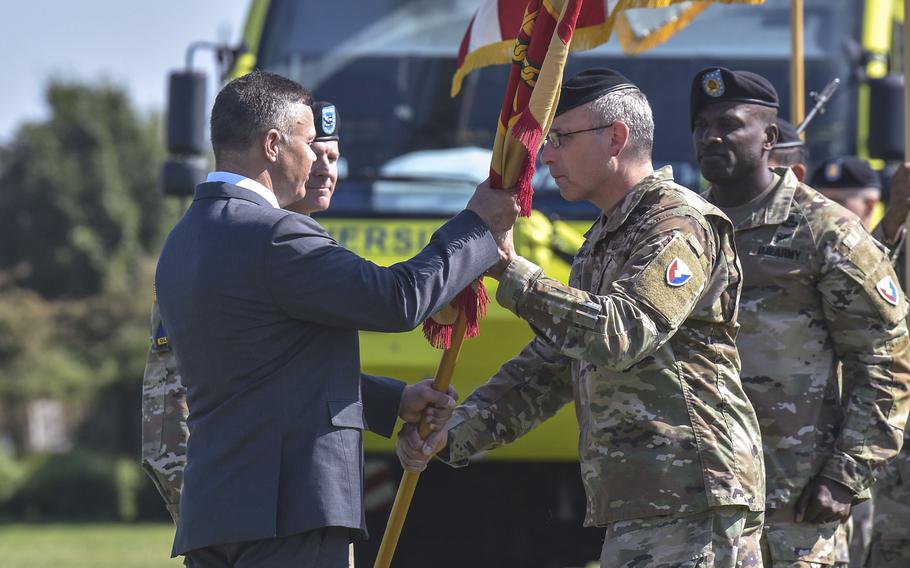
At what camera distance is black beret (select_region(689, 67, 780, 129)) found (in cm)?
462

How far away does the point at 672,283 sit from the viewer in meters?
3.59

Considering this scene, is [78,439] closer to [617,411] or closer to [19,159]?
[19,159]

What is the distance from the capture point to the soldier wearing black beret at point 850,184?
5930 millimetres

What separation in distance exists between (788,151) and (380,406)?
1870mm

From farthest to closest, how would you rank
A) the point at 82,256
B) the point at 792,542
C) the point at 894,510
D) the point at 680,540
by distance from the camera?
1. the point at 82,256
2. the point at 894,510
3. the point at 792,542
4. the point at 680,540

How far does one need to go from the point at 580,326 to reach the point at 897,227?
7.41 feet

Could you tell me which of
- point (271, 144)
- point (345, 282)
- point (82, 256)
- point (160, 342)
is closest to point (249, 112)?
point (271, 144)

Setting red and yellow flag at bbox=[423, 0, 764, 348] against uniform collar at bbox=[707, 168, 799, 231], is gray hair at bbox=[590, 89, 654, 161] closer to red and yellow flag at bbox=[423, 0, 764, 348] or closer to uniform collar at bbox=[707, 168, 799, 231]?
red and yellow flag at bbox=[423, 0, 764, 348]

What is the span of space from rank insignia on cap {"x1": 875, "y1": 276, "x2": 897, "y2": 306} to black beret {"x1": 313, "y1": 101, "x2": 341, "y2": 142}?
1655 mm

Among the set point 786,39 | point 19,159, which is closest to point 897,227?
point 786,39

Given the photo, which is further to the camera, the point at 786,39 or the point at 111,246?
the point at 111,246

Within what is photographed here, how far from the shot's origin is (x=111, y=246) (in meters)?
31.5

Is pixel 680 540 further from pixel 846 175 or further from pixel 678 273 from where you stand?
pixel 846 175

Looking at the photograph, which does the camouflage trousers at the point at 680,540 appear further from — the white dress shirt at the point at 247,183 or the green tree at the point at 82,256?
the green tree at the point at 82,256
